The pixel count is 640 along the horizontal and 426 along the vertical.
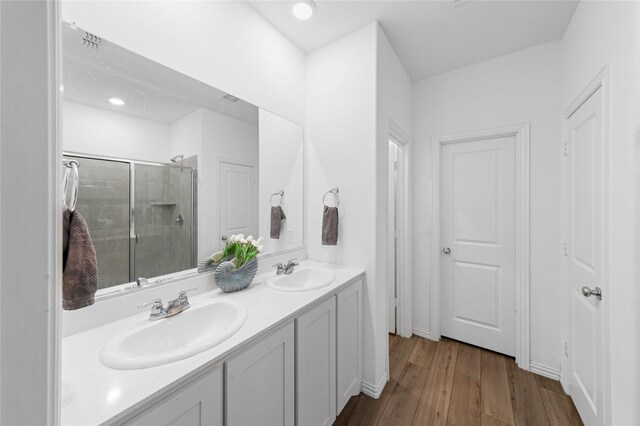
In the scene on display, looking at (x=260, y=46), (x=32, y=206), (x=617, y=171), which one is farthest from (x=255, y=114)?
(x=617, y=171)

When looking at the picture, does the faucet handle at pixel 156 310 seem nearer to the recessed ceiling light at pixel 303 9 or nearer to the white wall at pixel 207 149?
the white wall at pixel 207 149

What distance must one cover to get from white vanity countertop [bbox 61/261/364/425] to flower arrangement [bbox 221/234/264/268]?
32 cm

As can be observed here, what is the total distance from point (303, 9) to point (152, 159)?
4.48 ft

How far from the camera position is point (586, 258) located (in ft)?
5.04

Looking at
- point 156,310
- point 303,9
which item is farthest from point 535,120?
point 156,310

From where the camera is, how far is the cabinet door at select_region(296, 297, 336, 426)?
1.23 m

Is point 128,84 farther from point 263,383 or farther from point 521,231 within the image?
point 521,231

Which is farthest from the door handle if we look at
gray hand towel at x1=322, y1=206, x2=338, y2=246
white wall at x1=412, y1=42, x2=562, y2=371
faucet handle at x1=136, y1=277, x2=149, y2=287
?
faucet handle at x1=136, y1=277, x2=149, y2=287

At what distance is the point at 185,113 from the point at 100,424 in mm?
1311

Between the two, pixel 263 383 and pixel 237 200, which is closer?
pixel 263 383

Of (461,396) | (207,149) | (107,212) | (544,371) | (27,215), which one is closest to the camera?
(27,215)

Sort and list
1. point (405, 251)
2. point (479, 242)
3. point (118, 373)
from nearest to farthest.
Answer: point (118, 373)
point (479, 242)
point (405, 251)

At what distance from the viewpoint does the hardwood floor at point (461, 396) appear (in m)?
1.60

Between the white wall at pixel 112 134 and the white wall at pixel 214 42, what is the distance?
0.31m
